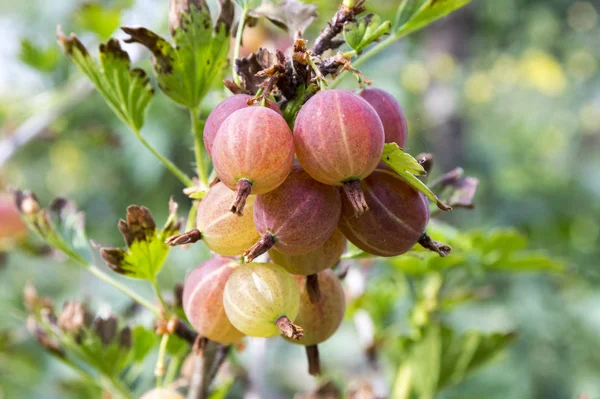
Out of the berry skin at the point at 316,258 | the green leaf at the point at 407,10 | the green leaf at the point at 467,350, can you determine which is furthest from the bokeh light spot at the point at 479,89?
the berry skin at the point at 316,258

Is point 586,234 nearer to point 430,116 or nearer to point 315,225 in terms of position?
point 430,116

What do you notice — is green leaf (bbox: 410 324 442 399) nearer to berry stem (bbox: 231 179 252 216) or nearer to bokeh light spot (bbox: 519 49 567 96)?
berry stem (bbox: 231 179 252 216)

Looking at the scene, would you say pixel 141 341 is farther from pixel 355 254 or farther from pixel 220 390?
pixel 355 254

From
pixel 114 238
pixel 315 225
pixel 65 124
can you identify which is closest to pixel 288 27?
pixel 315 225

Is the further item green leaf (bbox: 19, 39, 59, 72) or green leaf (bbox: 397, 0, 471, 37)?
green leaf (bbox: 19, 39, 59, 72)

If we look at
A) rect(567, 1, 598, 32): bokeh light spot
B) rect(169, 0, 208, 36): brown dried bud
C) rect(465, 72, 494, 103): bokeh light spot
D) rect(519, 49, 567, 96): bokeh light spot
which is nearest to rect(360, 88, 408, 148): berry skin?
rect(169, 0, 208, 36): brown dried bud

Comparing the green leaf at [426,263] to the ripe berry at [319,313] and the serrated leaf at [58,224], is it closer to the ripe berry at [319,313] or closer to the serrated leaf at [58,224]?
the ripe berry at [319,313]
